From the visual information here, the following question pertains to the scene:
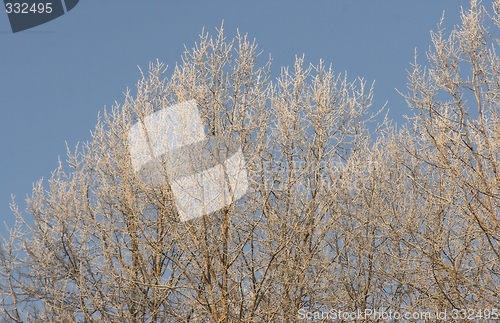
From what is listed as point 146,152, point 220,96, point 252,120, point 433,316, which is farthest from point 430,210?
point 146,152

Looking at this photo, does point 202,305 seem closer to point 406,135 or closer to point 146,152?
point 146,152

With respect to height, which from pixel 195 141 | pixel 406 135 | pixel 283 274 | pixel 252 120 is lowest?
pixel 283 274

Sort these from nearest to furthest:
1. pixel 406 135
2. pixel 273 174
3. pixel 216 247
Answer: pixel 216 247 → pixel 273 174 → pixel 406 135

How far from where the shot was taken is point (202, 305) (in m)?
6.62

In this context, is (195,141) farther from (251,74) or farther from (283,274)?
(283,274)

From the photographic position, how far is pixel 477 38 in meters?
6.64

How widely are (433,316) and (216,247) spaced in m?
3.43

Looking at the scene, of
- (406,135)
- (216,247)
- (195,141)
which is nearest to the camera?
(216,247)

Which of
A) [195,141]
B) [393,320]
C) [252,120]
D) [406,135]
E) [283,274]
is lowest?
[393,320]

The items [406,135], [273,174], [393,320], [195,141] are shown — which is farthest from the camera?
[406,135]

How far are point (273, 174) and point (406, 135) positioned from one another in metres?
4.14

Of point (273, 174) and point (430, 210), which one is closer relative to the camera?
point (273, 174)

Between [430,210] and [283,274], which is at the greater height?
[430,210]

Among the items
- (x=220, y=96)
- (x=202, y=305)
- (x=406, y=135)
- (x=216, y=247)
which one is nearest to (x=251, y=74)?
(x=220, y=96)
